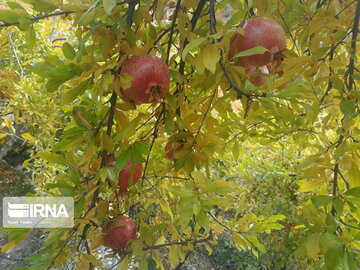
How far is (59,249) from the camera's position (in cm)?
62

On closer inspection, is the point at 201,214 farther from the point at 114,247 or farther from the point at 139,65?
the point at 114,247

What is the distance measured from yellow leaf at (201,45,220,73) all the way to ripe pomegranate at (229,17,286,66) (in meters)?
0.12

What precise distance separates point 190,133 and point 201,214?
0.23 metres

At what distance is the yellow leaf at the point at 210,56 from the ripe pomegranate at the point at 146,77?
0.38 ft

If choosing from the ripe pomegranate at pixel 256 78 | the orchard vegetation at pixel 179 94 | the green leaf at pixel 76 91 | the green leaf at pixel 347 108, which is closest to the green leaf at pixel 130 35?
the orchard vegetation at pixel 179 94

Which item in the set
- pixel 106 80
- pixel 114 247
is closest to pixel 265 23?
pixel 106 80

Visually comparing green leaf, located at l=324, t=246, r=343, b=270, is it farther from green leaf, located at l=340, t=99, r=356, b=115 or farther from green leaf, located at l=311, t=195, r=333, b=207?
green leaf, located at l=340, t=99, r=356, b=115

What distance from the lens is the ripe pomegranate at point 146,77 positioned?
571 millimetres

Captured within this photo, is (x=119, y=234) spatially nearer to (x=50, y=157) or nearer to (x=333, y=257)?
(x=50, y=157)

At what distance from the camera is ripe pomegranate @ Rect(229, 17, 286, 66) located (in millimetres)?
576

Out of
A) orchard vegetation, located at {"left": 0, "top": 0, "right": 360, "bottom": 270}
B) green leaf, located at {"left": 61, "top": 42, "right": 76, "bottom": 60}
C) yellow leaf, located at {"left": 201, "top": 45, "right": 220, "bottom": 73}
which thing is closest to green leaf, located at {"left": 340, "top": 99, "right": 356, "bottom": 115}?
orchard vegetation, located at {"left": 0, "top": 0, "right": 360, "bottom": 270}

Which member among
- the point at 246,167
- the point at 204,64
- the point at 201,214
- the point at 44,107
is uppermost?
the point at 44,107

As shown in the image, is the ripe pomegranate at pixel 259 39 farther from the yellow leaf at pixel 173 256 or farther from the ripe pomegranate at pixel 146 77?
the yellow leaf at pixel 173 256

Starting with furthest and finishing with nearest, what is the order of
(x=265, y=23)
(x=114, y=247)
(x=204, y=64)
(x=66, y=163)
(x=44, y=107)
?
(x=44, y=107) → (x=114, y=247) → (x=66, y=163) → (x=265, y=23) → (x=204, y=64)
